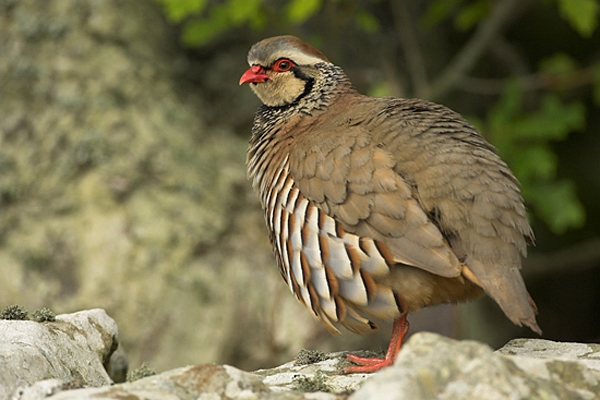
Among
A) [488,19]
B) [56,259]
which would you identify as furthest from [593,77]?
[56,259]

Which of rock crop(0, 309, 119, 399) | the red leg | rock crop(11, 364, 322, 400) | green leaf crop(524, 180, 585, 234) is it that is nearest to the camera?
rock crop(11, 364, 322, 400)

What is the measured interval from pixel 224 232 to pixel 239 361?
1.45m

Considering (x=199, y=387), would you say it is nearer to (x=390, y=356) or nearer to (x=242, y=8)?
(x=390, y=356)

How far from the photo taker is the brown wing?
13.3 feet

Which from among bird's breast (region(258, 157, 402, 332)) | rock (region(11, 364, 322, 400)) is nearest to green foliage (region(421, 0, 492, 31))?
bird's breast (region(258, 157, 402, 332))

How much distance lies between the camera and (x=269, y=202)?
490 centimetres

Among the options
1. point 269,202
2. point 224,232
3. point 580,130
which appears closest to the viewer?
point 269,202

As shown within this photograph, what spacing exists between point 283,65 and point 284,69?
3 cm

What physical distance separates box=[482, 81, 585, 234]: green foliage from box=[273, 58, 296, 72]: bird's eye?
3.57 metres

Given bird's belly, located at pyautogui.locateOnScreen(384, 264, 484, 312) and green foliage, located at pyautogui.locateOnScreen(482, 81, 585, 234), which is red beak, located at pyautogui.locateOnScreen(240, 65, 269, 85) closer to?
bird's belly, located at pyautogui.locateOnScreen(384, 264, 484, 312)

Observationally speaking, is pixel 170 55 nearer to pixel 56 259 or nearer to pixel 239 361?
pixel 56 259

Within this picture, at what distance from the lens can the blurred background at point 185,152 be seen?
7.81 metres

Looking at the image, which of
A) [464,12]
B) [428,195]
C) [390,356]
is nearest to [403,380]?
[428,195]

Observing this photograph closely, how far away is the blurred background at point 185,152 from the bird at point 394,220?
9.53 ft
